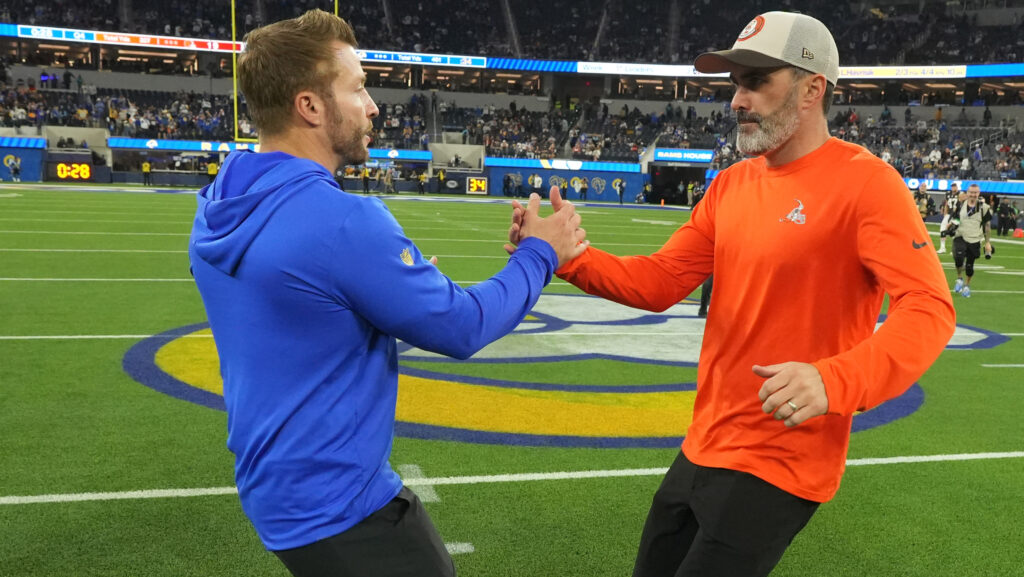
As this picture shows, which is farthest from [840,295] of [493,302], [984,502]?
[984,502]

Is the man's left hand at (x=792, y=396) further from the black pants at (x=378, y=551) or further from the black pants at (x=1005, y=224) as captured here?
the black pants at (x=1005, y=224)

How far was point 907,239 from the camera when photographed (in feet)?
7.11

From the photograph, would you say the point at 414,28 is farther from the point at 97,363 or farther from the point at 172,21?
the point at 97,363

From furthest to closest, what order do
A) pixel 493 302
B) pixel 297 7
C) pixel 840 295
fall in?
pixel 297 7
pixel 840 295
pixel 493 302

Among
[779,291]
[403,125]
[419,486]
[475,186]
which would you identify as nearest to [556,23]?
[403,125]

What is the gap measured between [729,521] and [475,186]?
45906 mm

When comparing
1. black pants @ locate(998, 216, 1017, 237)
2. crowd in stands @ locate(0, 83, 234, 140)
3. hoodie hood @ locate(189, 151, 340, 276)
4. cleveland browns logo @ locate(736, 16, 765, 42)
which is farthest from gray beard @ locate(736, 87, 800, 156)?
crowd in stands @ locate(0, 83, 234, 140)

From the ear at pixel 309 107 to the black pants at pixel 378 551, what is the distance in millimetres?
975

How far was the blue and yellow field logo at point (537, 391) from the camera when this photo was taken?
233 inches

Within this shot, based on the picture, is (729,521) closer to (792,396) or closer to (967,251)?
(792,396)

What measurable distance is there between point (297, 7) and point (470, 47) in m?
13.0

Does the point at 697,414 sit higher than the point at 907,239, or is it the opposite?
the point at 907,239

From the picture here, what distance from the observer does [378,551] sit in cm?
192

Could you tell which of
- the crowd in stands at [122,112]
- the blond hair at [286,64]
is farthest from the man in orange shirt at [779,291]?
Answer: the crowd in stands at [122,112]
